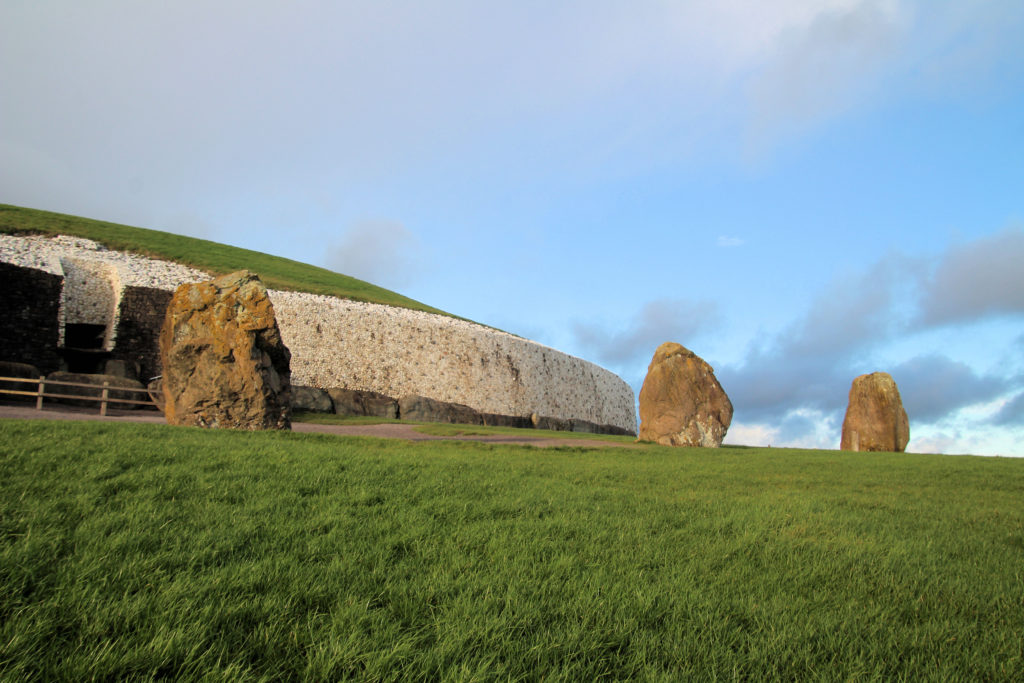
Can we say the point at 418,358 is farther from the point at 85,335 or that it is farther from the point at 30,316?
the point at 30,316

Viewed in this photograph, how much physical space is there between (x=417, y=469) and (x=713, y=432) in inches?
516

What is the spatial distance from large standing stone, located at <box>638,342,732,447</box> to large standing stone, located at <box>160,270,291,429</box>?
11.4 metres

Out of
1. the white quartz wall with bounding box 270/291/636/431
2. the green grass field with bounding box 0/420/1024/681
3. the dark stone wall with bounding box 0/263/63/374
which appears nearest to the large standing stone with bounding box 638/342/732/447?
the green grass field with bounding box 0/420/1024/681

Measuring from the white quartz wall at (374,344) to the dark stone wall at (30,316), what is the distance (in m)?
1.49

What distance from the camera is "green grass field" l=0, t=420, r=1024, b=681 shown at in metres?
2.83

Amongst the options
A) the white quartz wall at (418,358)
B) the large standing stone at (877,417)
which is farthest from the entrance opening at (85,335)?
the large standing stone at (877,417)

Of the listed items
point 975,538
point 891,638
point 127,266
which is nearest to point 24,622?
point 891,638

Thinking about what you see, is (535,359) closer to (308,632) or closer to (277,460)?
(277,460)

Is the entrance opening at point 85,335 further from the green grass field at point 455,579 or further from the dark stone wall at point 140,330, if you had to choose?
the green grass field at point 455,579

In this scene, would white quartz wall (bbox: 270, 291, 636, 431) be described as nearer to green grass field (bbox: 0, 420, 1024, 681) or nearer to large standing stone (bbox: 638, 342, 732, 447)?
large standing stone (bbox: 638, 342, 732, 447)

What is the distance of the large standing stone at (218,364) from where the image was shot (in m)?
13.0

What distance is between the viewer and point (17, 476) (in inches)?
221

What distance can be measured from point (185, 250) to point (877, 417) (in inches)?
1666

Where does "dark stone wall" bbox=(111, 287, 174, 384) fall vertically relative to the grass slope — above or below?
below
